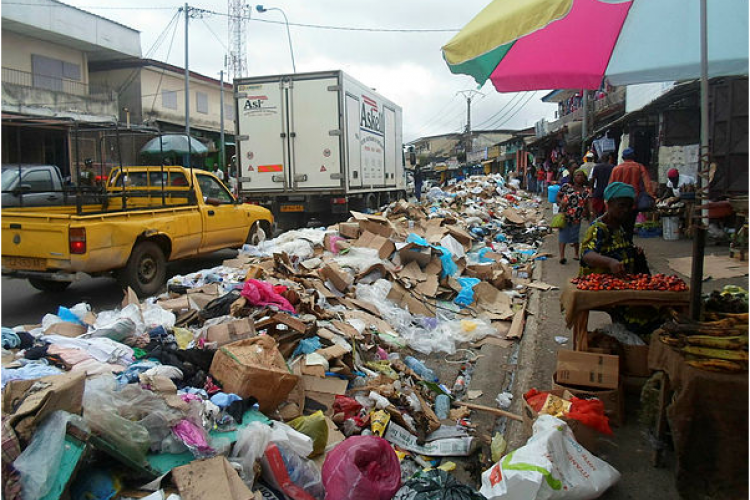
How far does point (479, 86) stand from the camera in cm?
464

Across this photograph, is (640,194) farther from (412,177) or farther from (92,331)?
(412,177)

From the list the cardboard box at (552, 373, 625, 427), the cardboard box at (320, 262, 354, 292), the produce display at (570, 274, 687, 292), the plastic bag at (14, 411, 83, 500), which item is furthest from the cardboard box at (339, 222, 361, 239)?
the plastic bag at (14, 411, 83, 500)

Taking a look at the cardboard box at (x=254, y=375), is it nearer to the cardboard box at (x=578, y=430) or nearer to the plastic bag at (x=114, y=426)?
the plastic bag at (x=114, y=426)

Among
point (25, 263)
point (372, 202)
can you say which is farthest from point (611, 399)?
point (372, 202)

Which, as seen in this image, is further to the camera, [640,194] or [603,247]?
[640,194]

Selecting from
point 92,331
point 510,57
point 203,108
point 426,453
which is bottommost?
point 426,453

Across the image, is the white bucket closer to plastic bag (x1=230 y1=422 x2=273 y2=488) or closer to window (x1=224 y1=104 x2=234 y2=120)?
plastic bag (x1=230 y1=422 x2=273 y2=488)

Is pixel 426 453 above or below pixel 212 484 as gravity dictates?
below

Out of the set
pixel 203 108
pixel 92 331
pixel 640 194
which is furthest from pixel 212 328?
pixel 203 108

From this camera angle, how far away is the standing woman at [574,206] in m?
9.41

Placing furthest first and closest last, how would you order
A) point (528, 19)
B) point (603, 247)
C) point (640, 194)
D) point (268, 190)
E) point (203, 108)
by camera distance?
point (203, 108) < point (268, 190) < point (640, 194) < point (603, 247) < point (528, 19)

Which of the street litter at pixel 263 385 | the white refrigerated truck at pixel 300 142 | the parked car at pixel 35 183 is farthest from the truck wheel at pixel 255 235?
the parked car at pixel 35 183

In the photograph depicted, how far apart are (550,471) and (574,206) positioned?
7.26 metres

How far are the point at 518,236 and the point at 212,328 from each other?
1101cm
